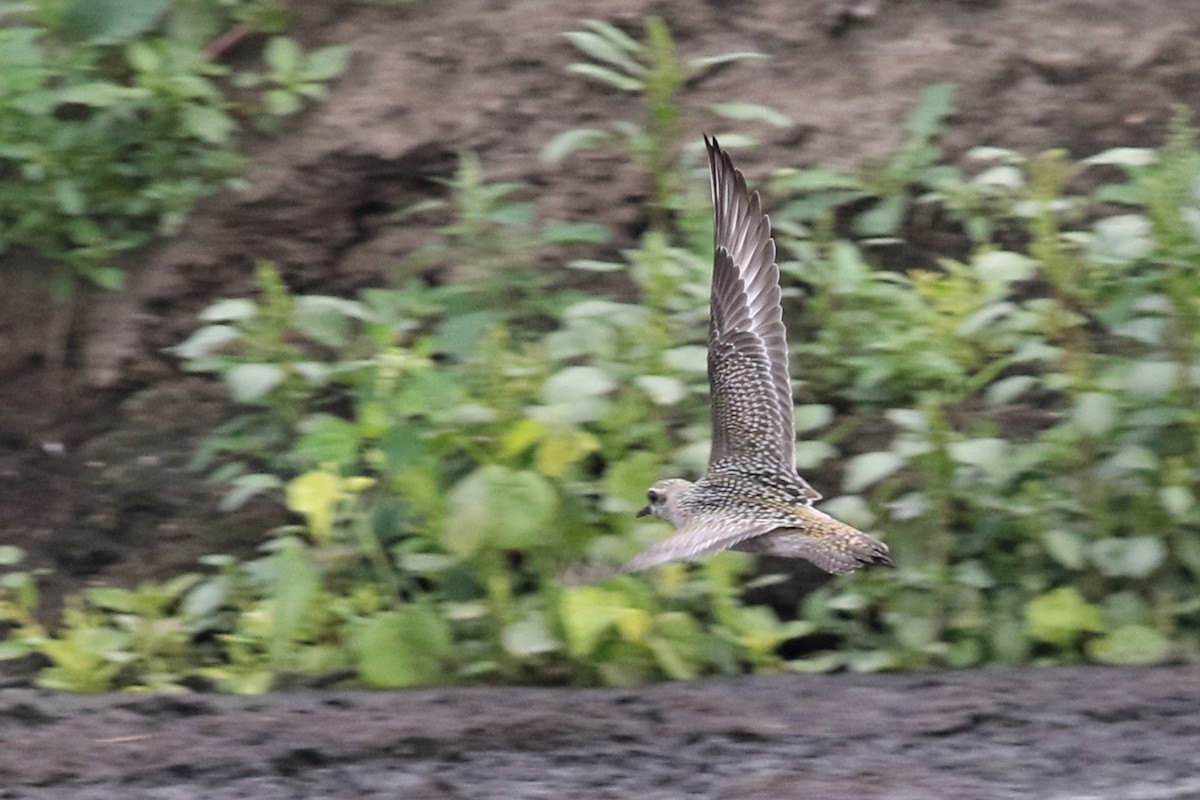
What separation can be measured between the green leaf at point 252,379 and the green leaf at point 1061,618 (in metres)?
2.78

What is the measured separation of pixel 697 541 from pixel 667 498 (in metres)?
0.73

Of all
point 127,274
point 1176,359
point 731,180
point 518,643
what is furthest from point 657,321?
point 127,274

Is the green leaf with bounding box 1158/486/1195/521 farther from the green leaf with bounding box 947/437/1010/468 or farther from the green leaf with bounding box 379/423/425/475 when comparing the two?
the green leaf with bounding box 379/423/425/475

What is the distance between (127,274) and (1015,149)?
153 inches

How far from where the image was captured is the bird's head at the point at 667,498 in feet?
19.6

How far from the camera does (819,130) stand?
8.01 meters

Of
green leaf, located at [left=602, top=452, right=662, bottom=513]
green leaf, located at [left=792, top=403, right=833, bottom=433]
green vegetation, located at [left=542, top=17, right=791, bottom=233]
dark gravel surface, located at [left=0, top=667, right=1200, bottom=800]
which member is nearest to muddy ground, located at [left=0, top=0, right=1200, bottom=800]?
dark gravel surface, located at [left=0, top=667, right=1200, bottom=800]

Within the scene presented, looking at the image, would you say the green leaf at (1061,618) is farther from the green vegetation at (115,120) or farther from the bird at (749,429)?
the green vegetation at (115,120)

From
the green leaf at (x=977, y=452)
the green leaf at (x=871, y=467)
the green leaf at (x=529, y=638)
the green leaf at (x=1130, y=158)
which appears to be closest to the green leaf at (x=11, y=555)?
the green leaf at (x=529, y=638)

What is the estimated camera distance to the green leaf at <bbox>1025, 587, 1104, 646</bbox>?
20.6 feet

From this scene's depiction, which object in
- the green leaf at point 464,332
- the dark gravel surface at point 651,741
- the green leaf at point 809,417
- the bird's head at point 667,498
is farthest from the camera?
the green leaf at point 464,332

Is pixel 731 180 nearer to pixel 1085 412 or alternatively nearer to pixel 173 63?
pixel 1085 412

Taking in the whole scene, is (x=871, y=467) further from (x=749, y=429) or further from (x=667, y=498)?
(x=667, y=498)

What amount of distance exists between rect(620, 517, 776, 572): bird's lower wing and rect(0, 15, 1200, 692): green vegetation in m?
0.65
